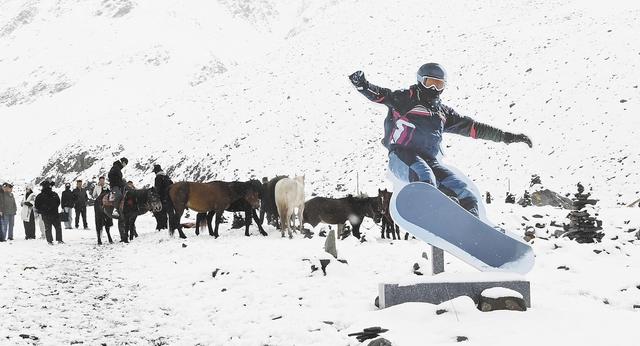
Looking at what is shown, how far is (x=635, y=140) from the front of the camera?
25.2m

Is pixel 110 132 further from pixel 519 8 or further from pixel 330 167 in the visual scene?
pixel 519 8

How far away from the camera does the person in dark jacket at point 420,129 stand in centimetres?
731

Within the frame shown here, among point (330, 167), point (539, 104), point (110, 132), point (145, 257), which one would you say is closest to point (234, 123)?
point (330, 167)

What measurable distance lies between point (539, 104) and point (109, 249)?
26.2 metres

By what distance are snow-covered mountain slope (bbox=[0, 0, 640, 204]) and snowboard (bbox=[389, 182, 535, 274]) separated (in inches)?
726

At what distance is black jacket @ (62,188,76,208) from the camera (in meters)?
20.1

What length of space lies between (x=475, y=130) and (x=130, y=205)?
1119 centimetres

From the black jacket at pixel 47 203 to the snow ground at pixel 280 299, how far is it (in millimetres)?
2996

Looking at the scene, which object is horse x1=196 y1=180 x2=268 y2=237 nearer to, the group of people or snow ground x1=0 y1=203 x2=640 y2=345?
the group of people

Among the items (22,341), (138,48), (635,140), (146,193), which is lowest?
(22,341)

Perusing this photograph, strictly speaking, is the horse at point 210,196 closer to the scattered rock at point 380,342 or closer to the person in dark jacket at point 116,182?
the person in dark jacket at point 116,182

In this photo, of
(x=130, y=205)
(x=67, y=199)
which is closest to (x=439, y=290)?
(x=130, y=205)

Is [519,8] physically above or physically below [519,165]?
above

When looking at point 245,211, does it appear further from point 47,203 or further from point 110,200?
point 47,203
